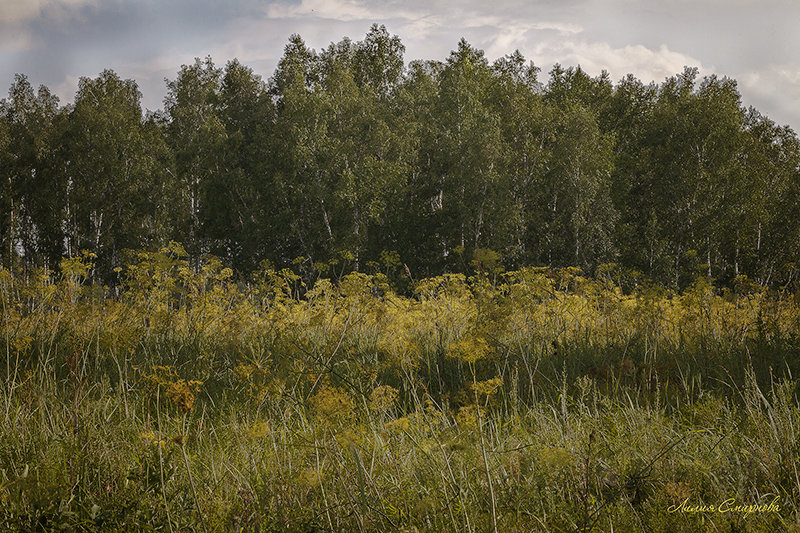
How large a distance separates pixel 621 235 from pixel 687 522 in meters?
24.1

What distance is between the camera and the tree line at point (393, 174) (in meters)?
21.4

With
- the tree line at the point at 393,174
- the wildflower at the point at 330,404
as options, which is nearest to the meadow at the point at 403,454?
the wildflower at the point at 330,404

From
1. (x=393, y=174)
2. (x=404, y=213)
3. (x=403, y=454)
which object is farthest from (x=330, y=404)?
(x=404, y=213)

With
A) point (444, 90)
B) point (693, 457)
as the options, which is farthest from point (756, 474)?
point (444, 90)

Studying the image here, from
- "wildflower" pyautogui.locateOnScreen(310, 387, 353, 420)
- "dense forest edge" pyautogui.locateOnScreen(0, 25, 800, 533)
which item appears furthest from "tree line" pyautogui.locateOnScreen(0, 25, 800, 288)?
"wildflower" pyautogui.locateOnScreen(310, 387, 353, 420)

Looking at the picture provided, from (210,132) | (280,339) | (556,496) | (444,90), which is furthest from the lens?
(210,132)

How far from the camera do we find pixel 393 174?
70.6 ft

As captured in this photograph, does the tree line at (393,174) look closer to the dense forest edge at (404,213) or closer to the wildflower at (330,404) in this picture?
the dense forest edge at (404,213)

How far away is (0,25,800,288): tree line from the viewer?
2141 centimetres

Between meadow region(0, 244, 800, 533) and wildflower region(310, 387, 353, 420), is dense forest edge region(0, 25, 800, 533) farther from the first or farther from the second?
wildflower region(310, 387, 353, 420)

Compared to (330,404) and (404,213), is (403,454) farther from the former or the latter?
(404,213)

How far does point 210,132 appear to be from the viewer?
78.8 ft

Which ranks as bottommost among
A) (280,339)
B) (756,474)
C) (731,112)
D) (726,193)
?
(756,474)

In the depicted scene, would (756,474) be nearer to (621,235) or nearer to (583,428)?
(583,428)
